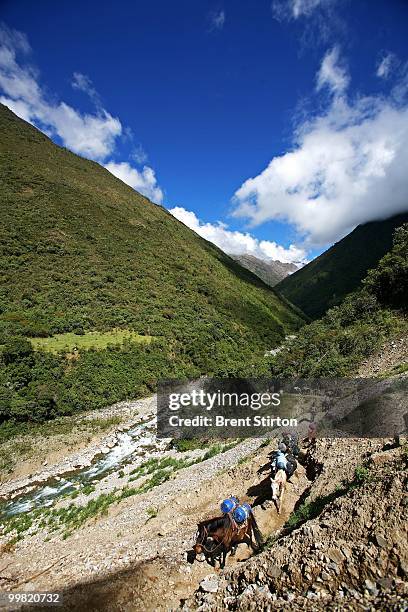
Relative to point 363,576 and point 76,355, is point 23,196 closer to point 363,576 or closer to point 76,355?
point 76,355

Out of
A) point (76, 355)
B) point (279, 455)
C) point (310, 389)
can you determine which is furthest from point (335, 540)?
point (76, 355)

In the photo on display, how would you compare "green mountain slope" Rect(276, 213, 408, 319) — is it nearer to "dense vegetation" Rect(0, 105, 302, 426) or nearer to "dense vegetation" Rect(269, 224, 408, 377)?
"dense vegetation" Rect(0, 105, 302, 426)

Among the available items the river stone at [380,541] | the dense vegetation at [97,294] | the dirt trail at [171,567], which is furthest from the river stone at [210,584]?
the dense vegetation at [97,294]

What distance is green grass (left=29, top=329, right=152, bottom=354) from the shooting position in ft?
124

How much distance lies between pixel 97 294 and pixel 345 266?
13133 centimetres

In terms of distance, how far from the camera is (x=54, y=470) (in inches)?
937

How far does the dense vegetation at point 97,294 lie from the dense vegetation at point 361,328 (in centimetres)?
961

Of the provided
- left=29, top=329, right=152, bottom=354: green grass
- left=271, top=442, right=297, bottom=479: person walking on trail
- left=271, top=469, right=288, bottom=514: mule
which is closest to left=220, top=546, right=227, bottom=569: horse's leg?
left=271, top=469, right=288, bottom=514: mule

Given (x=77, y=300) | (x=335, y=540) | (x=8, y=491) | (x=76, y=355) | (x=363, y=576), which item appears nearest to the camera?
(x=363, y=576)

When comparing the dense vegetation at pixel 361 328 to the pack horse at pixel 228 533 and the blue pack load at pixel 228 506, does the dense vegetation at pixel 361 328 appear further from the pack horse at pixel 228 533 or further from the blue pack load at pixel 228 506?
the blue pack load at pixel 228 506

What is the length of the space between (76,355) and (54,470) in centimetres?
1608

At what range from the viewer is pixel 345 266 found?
152875mm

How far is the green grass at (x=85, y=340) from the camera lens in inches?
1491

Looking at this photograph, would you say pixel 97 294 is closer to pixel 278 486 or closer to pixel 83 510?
pixel 83 510
